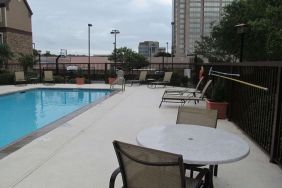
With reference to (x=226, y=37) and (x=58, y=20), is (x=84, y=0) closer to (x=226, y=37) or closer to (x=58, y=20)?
(x=58, y=20)

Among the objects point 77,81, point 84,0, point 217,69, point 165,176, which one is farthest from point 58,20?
point 165,176

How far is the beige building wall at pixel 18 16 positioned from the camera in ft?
76.0

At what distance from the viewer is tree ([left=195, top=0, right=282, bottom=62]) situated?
1103cm

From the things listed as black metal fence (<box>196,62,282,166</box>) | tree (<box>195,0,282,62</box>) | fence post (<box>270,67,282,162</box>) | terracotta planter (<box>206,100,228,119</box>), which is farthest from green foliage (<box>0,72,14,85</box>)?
fence post (<box>270,67,282,162</box>)

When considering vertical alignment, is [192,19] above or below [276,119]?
above

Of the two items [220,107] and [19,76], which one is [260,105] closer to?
[220,107]

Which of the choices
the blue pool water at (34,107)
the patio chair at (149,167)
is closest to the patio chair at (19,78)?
the blue pool water at (34,107)

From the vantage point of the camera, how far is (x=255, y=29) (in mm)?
13539

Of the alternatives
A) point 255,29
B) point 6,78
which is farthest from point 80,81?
point 255,29

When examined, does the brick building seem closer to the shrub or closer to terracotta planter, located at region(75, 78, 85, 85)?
the shrub

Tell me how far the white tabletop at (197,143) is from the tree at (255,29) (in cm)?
845

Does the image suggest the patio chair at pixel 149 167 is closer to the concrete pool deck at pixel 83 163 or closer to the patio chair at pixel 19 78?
the concrete pool deck at pixel 83 163

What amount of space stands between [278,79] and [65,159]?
9.52ft

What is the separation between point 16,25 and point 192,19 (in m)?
22.4
